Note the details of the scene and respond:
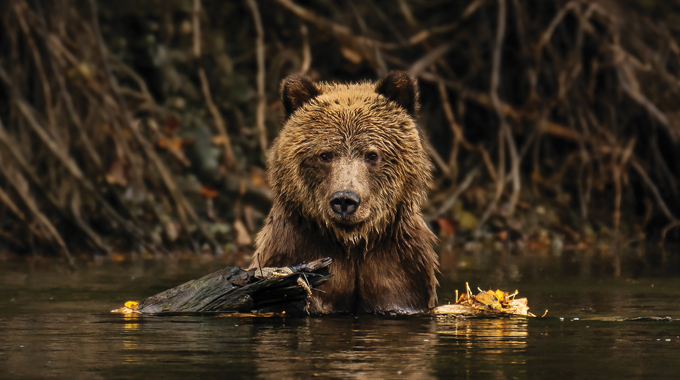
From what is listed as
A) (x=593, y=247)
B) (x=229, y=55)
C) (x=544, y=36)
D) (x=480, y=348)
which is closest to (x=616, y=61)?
(x=544, y=36)

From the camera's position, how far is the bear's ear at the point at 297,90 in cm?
647

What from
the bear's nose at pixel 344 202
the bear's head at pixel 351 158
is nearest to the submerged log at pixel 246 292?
the bear's nose at pixel 344 202

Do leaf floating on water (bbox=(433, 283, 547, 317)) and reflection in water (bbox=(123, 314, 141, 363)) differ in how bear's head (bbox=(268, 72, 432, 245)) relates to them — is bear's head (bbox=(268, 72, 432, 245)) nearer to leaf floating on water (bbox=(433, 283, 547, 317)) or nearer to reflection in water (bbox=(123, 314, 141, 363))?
leaf floating on water (bbox=(433, 283, 547, 317))

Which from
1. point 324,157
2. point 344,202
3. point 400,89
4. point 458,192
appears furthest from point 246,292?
point 458,192

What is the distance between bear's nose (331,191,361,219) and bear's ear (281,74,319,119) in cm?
84

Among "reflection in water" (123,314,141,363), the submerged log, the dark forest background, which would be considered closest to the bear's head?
the submerged log

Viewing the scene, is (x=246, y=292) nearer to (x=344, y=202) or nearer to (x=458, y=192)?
(x=344, y=202)

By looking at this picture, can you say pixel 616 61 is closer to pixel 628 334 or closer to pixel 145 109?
pixel 145 109

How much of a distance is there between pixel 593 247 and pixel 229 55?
4852 millimetres

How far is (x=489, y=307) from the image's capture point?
608 cm

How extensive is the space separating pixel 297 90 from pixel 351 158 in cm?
61

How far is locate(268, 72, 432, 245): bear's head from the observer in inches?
239

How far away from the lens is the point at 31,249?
10117 millimetres

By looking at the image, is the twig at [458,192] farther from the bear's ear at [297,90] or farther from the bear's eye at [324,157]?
the bear's eye at [324,157]
